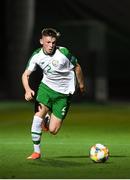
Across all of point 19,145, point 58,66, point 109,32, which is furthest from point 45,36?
point 109,32

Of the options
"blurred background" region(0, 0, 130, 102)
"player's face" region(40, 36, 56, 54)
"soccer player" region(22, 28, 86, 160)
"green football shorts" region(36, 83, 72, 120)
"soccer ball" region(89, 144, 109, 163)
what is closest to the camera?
"soccer ball" region(89, 144, 109, 163)

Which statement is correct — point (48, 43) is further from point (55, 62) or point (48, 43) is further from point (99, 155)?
point (99, 155)

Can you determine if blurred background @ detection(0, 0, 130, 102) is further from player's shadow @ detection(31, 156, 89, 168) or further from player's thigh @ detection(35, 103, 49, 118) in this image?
player's shadow @ detection(31, 156, 89, 168)

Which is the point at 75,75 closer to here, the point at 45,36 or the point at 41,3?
the point at 45,36

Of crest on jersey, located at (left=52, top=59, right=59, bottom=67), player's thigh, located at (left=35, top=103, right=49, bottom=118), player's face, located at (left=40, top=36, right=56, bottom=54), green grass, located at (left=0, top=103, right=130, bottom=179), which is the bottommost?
green grass, located at (left=0, top=103, right=130, bottom=179)

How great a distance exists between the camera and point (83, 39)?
106ft

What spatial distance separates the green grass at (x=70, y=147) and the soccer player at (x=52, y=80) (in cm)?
52

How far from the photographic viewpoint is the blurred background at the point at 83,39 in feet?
107

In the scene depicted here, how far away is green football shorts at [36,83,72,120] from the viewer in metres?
11.7

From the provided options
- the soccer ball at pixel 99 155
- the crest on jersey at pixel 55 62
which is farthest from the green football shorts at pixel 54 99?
the soccer ball at pixel 99 155

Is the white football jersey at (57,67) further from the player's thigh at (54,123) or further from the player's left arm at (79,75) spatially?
the player's thigh at (54,123)

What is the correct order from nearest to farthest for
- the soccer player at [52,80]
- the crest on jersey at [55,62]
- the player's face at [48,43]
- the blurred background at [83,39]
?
the player's face at [48,43], the soccer player at [52,80], the crest on jersey at [55,62], the blurred background at [83,39]

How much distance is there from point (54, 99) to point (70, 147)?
6.84ft

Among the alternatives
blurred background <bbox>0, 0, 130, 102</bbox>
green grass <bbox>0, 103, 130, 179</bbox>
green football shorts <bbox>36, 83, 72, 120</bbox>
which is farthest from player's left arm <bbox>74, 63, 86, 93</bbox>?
blurred background <bbox>0, 0, 130, 102</bbox>
